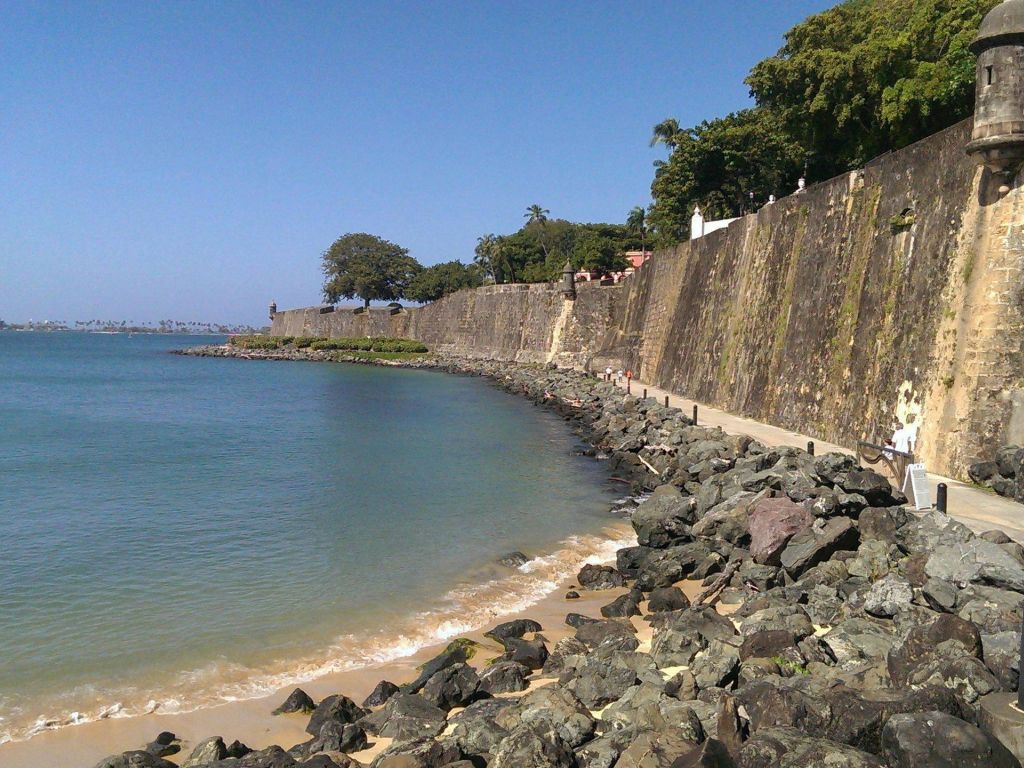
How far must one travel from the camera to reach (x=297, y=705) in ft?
25.3

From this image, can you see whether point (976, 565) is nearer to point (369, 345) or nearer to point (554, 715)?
point (554, 715)

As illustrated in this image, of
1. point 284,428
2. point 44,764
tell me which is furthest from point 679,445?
point 284,428

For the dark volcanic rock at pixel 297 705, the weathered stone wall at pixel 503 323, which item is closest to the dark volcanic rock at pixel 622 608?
the dark volcanic rock at pixel 297 705

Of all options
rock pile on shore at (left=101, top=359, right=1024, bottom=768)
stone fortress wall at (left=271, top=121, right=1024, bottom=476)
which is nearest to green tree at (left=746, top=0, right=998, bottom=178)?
stone fortress wall at (left=271, top=121, right=1024, bottom=476)

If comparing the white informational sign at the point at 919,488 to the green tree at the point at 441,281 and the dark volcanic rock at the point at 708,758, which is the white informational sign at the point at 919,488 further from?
the green tree at the point at 441,281

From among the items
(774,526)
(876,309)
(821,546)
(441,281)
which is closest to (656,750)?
(821,546)

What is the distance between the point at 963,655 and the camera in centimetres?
579

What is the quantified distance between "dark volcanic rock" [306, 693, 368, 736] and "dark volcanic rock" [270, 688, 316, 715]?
164mm

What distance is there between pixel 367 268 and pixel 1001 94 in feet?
265

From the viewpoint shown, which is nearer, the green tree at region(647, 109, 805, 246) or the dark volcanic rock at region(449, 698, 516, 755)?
the dark volcanic rock at region(449, 698, 516, 755)

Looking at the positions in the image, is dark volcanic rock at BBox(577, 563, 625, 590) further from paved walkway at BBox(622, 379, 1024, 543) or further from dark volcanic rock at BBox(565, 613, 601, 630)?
paved walkway at BBox(622, 379, 1024, 543)

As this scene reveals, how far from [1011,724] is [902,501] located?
20.4ft

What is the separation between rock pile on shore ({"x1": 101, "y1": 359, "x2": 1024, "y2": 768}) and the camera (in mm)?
4980

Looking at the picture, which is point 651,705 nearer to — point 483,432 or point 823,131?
point 483,432
